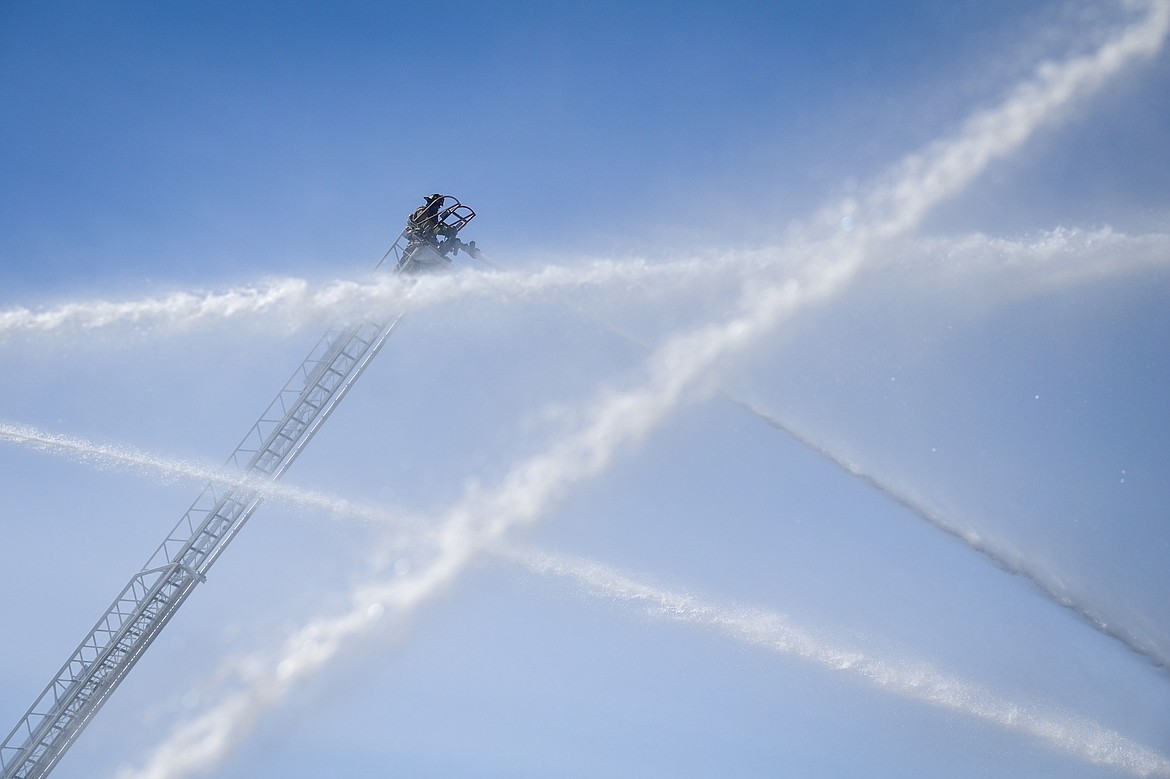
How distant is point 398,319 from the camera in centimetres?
5538

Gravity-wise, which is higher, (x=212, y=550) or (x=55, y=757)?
(x=212, y=550)

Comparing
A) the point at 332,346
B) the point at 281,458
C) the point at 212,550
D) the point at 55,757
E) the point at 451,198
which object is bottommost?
the point at 55,757

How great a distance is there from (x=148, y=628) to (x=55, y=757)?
6.41 m

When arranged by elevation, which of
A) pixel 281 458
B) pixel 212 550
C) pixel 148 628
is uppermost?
pixel 281 458

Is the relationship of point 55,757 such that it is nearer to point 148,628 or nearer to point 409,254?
point 148,628

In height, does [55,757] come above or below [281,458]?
below

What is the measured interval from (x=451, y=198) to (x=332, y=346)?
8.62 meters

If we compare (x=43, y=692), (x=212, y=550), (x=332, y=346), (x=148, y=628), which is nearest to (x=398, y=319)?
(x=332, y=346)

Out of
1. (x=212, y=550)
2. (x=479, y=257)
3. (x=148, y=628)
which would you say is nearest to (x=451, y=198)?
(x=479, y=257)

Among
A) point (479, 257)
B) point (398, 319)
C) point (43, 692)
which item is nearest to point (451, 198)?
point (479, 257)

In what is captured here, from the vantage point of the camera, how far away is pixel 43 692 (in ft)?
172

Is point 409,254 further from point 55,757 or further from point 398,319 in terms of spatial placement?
point 55,757

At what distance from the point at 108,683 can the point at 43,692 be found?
8.85 ft

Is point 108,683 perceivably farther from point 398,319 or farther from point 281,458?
point 398,319
